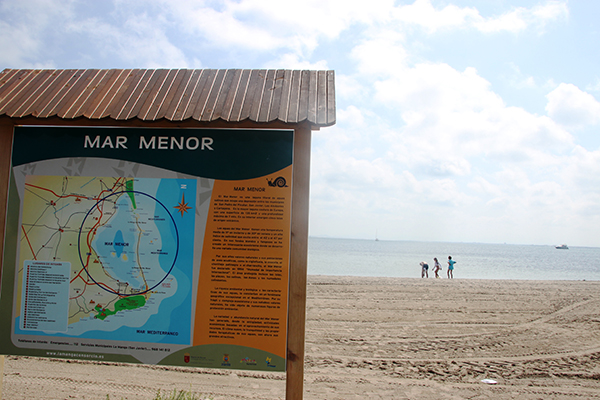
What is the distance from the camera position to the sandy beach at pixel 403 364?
4.83 m

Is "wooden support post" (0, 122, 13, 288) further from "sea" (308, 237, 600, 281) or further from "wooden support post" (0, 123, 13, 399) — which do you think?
"sea" (308, 237, 600, 281)

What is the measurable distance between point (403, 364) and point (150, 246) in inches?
189

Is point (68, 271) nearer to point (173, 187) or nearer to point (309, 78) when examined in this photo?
point (173, 187)

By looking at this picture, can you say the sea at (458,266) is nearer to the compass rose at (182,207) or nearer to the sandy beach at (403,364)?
the sandy beach at (403,364)

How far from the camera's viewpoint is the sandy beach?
483 centimetres

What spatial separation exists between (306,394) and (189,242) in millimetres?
2923

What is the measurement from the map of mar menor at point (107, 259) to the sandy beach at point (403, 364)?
5.25 ft

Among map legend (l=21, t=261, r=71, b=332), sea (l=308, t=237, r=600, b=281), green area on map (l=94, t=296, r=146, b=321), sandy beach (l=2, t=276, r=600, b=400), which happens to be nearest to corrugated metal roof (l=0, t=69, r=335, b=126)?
map legend (l=21, t=261, r=71, b=332)

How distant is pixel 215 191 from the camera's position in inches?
140

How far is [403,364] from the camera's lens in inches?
234

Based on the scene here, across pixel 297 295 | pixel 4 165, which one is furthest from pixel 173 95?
pixel 297 295

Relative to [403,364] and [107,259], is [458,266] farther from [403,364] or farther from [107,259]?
[107,259]

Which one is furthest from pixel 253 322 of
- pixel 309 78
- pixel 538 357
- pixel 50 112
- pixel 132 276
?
pixel 538 357

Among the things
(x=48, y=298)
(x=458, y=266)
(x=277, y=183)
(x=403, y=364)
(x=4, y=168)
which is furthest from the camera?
(x=458, y=266)
